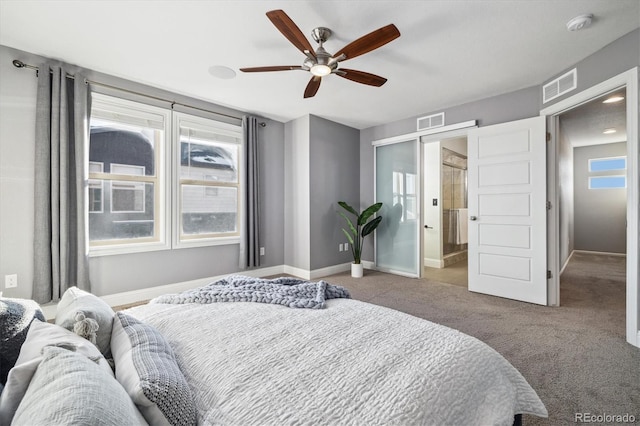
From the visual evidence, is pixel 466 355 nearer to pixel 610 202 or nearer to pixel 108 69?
pixel 108 69

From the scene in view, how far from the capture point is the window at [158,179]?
10.3ft

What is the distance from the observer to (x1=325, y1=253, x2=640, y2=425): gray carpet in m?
1.67

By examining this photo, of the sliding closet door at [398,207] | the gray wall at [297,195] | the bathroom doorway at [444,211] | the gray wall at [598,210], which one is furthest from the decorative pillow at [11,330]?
the gray wall at [598,210]

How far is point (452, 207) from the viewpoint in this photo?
6031mm

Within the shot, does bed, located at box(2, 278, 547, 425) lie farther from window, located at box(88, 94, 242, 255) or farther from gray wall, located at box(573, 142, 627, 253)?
gray wall, located at box(573, 142, 627, 253)

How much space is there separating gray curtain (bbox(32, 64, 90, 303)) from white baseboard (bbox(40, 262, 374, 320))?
308 millimetres

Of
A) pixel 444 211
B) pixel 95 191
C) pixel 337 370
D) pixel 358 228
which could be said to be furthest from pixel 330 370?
pixel 444 211

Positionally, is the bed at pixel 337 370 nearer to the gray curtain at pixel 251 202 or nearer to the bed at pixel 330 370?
the bed at pixel 330 370

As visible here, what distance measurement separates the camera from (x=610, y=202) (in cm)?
633

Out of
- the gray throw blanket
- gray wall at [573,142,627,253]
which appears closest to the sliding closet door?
the gray throw blanket

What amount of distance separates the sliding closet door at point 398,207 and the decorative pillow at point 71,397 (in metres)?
4.31

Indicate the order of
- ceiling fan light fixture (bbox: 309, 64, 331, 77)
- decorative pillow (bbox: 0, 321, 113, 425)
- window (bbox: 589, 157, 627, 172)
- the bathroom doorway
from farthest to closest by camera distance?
1. window (bbox: 589, 157, 627, 172)
2. the bathroom doorway
3. ceiling fan light fixture (bbox: 309, 64, 331, 77)
4. decorative pillow (bbox: 0, 321, 113, 425)

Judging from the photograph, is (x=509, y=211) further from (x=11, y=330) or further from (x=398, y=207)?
(x=11, y=330)

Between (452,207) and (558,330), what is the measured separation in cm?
375
